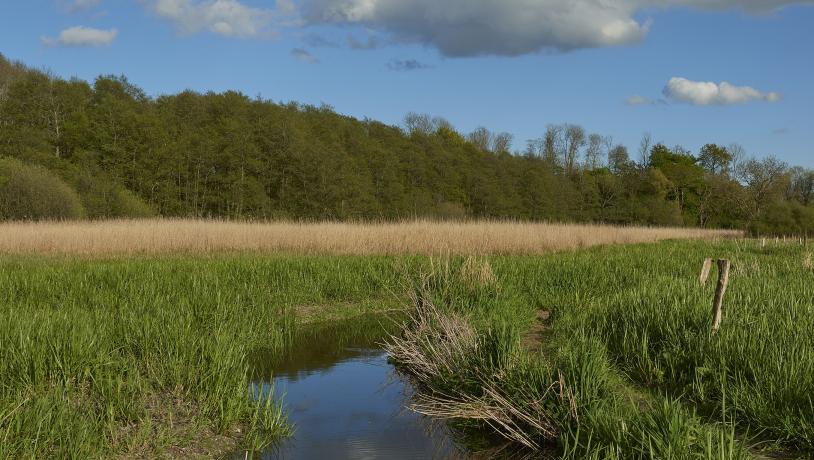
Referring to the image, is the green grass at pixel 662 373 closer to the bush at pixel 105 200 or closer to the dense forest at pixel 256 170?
the dense forest at pixel 256 170

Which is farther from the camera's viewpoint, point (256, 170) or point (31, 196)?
point (256, 170)

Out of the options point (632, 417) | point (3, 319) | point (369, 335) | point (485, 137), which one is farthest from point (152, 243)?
point (485, 137)

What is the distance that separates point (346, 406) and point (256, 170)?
30330mm

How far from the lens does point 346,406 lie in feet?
19.9

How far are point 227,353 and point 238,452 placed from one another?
1037mm

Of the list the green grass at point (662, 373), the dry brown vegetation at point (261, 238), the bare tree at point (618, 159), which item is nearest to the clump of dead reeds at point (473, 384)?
the green grass at point (662, 373)

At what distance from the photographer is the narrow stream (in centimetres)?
498

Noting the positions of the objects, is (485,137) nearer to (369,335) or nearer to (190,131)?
(190,131)

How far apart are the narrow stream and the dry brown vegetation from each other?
9.02 m

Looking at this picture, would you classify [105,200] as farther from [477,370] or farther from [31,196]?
[477,370]

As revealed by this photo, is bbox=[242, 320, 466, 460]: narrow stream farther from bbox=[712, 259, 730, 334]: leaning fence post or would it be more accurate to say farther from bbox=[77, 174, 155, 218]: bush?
bbox=[77, 174, 155, 218]: bush

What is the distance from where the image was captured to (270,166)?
36.6 m

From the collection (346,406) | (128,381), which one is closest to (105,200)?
(346,406)

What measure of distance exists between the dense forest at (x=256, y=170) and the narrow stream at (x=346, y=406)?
19739mm
